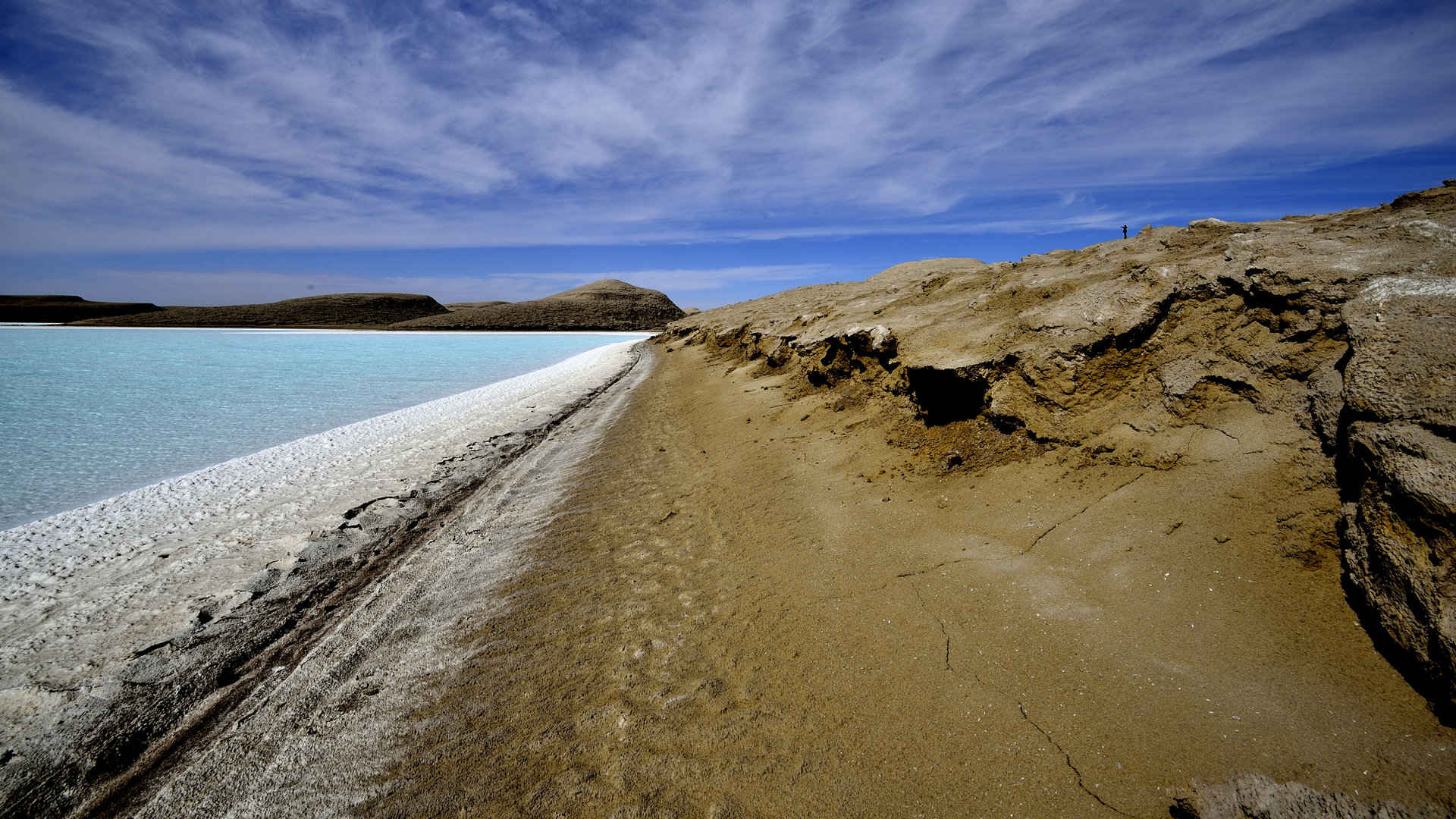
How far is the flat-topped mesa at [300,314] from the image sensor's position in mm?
78812

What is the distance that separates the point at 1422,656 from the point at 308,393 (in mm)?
20765

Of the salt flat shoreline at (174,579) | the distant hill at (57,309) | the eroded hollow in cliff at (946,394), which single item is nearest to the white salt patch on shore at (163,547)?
the salt flat shoreline at (174,579)

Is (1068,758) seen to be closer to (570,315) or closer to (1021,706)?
(1021,706)

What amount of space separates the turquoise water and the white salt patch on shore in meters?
0.98

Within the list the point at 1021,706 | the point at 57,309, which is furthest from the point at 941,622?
the point at 57,309

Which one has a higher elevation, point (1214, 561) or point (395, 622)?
point (1214, 561)

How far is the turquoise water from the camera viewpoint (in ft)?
26.3

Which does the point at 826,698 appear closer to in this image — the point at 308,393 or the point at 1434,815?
the point at 1434,815

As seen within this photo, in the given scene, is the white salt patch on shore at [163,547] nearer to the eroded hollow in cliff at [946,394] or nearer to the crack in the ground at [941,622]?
the crack in the ground at [941,622]

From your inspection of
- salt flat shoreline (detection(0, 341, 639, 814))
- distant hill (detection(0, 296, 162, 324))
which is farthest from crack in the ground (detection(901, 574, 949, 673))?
distant hill (detection(0, 296, 162, 324))

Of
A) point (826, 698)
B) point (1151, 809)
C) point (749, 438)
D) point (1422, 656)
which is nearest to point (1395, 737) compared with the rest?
point (1422, 656)

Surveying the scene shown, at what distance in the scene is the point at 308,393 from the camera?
16297mm

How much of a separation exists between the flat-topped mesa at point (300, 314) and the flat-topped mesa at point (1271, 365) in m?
97.9

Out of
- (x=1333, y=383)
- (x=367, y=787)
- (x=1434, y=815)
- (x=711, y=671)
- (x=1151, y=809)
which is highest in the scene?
(x=1333, y=383)
